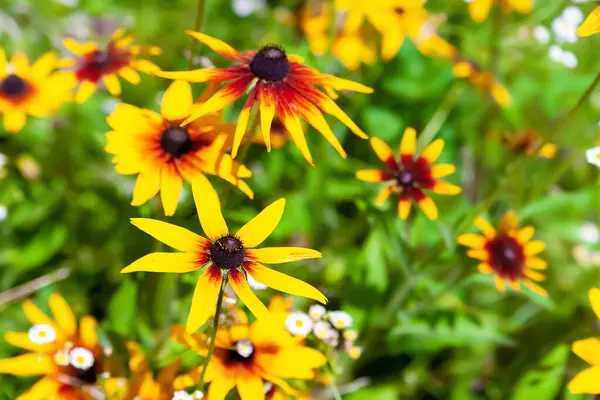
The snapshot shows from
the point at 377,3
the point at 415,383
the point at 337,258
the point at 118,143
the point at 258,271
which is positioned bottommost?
the point at 258,271

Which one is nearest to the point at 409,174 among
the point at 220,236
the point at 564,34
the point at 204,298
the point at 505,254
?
the point at 505,254

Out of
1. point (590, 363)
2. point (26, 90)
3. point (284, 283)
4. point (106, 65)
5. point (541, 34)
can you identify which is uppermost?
point (541, 34)

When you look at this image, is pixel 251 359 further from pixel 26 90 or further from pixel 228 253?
pixel 26 90

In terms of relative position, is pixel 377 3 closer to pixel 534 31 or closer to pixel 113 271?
pixel 534 31

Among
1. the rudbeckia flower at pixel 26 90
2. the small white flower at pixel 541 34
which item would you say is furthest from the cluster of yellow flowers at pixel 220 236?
the small white flower at pixel 541 34

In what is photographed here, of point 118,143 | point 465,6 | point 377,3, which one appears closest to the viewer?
point 118,143

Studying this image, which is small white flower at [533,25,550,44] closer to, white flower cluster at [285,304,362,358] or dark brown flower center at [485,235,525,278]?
dark brown flower center at [485,235,525,278]

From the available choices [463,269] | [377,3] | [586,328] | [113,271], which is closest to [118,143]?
[113,271]

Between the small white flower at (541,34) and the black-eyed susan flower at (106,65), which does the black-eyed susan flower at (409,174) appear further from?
the small white flower at (541,34)
